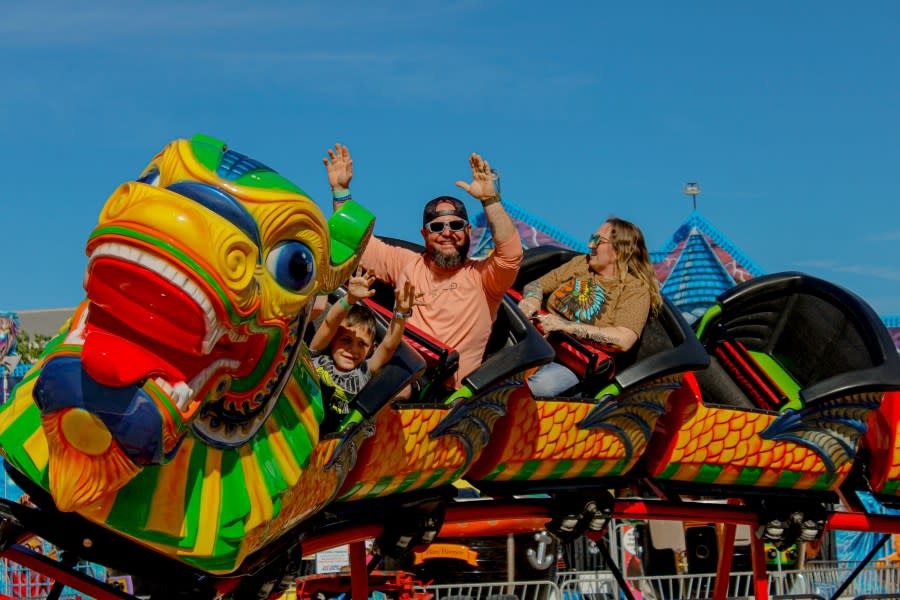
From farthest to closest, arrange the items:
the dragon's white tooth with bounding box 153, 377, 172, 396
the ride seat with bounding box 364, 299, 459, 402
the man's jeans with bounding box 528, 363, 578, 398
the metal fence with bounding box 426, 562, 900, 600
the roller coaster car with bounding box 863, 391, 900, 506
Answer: the metal fence with bounding box 426, 562, 900, 600
the roller coaster car with bounding box 863, 391, 900, 506
the man's jeans with bounding box 528, 363, 578, 398
the ride seat with bounding box 364, 299, 459, 402
the dragon's white tooth with bounding box 153, 377, 172, 396

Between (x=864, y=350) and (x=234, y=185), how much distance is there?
11.7 feet

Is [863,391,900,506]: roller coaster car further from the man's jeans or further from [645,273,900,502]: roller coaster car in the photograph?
the man's jeans

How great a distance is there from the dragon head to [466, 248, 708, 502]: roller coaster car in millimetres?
1610

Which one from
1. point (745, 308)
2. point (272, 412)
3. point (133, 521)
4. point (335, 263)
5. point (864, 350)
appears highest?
point (745, 308)

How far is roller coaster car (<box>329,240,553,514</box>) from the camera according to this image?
4262 millimetres

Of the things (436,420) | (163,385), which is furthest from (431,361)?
(163,385)

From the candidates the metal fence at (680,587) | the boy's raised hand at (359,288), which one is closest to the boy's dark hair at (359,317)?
Result: the boy's raised hand at (359,288)

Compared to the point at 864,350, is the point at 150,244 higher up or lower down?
lower down

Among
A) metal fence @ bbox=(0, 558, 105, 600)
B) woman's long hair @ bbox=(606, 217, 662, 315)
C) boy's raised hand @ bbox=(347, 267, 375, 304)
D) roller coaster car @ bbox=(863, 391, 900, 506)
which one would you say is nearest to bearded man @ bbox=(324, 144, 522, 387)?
boy's raised hand @ bbox=(347, 267, 375, 304)

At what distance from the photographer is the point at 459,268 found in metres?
4.91

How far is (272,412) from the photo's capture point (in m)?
3.76

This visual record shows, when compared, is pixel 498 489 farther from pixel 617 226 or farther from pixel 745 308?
pixel 745 308

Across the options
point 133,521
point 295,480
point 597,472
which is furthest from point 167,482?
point 597,472

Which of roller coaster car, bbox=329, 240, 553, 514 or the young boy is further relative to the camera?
roller coaster car, bbox=329, 240, 553, 514
